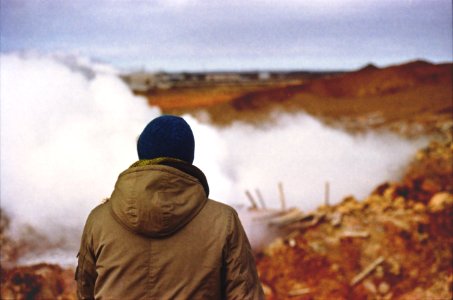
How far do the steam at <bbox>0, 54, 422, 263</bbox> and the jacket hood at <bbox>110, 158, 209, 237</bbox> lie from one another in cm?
377

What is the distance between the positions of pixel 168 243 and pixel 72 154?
4.24 metres

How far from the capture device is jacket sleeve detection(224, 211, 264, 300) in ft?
5.26

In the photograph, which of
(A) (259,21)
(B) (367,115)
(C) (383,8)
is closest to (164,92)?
(A) (259,21)

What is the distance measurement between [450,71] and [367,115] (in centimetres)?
180

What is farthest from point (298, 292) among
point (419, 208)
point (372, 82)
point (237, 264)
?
point (372, 82)

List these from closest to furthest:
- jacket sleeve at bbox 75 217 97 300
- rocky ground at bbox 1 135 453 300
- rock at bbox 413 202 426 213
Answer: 1. jacket sleeve at bbox 75 217 97 300
2. rocky ground at bbox 1 135 453 300
3. rock at bbox 413 202 426 213

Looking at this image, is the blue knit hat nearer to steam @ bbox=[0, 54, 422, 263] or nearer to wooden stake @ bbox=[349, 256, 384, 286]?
steam @ bbox=[0, 54, 422, 263]

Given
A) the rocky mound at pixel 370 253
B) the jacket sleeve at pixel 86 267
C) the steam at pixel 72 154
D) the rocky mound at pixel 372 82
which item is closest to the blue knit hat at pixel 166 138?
the jacket sleeve at pixel 86 267

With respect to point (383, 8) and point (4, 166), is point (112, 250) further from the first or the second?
point (383, 8)

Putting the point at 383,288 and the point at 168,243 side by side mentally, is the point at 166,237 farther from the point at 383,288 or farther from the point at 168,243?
the point at 383,288

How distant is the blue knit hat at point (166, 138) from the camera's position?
1.65 m

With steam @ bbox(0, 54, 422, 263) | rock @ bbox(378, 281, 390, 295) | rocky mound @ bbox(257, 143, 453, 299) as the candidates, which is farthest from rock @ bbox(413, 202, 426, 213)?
steam @ bbox(0, 54, 422, 263)

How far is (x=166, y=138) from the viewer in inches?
64.9

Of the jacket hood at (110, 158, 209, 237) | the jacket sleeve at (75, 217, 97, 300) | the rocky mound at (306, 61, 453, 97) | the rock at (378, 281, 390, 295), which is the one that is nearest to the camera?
the jacket hood at (110, 158, 209, 237)
